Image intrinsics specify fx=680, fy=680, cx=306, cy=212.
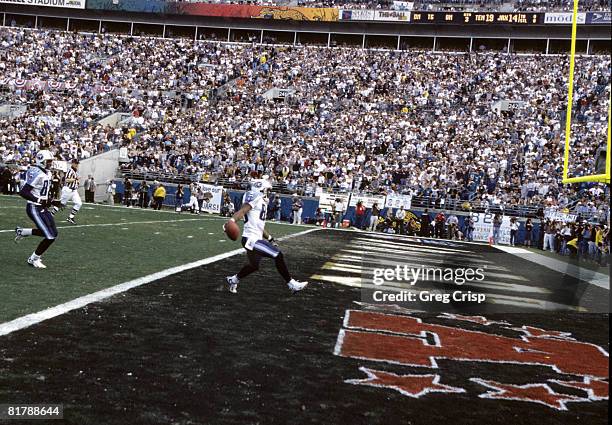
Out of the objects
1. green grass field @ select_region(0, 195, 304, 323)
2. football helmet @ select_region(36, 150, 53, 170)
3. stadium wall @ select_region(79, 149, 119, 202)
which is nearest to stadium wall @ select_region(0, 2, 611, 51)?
stadium wall @ select_region(79, 149, 119, 202)

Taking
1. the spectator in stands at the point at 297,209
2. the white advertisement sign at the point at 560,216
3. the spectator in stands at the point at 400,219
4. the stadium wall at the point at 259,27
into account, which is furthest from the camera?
the stadium wall at the point at 259,27

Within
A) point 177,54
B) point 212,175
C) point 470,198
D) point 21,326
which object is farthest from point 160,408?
point 177,54

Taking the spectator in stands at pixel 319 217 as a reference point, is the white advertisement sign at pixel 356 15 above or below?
above

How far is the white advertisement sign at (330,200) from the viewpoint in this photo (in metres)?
30.7

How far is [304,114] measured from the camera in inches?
1544

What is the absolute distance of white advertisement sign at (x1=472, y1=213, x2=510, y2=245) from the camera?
2841 cm

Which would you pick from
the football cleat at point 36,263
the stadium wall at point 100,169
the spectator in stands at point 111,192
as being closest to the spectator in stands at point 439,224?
the spectator in stands at point 111,192

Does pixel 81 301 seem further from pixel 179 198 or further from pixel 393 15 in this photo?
pixel 393 15

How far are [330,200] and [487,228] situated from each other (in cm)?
700

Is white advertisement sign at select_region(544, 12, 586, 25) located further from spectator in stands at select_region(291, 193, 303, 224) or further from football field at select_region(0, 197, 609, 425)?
football field at select_region(0, 197, 609, 425)

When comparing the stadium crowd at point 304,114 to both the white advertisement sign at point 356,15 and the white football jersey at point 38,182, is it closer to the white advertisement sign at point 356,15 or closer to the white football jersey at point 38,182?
the white advertisement sign at point 356,15

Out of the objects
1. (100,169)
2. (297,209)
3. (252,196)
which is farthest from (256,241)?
(100,169)

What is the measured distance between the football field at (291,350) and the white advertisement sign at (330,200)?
779 inches

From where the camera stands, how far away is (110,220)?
20.0 metres
